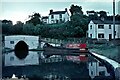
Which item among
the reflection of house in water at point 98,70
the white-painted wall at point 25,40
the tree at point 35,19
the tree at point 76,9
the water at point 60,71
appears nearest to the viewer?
the water at point 60,71

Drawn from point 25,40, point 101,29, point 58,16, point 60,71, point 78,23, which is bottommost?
point 60,71

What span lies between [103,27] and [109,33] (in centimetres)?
49

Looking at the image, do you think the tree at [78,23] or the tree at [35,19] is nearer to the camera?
the tree at [78,23]

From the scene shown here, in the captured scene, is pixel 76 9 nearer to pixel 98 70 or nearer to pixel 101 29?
pixel 101 29

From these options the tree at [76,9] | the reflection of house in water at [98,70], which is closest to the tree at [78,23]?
the tree at [76,9]

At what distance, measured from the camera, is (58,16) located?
1192 centimetres

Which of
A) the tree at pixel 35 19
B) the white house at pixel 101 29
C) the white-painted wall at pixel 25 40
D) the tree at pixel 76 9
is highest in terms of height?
the tree at pixel 76 9

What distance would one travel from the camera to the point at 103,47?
9.87 metres

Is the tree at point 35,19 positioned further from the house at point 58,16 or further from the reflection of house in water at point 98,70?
the reflection of house in water at point 98,70

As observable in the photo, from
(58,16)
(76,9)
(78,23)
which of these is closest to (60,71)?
(78,23)

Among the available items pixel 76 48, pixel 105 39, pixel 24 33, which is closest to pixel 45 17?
pixel 24 33

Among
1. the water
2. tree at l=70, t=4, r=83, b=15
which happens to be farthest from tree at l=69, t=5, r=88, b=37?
the water

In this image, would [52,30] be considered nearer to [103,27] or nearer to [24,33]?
[24,33]

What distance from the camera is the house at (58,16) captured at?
11.2 metres
